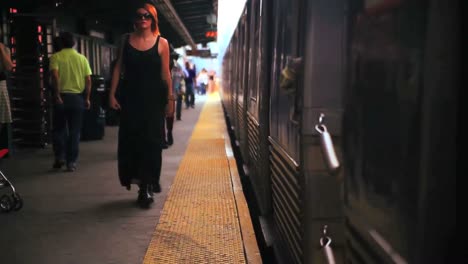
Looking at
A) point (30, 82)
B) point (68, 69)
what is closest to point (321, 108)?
point (68, 69)

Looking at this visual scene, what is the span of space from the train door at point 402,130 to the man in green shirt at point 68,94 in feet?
17.7

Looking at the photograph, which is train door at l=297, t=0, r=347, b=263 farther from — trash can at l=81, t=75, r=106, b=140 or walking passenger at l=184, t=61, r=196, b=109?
walking passenger at l=184, t=61, r=196, b=109

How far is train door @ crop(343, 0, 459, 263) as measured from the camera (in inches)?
38.4

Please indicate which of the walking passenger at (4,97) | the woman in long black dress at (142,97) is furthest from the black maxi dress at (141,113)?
the walking passenger at (4,97)

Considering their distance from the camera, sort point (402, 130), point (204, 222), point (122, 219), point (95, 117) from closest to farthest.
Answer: point (402, 130)
point (204, 222)
point (122, 219)
point (95, 117)

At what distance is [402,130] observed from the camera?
1129mm

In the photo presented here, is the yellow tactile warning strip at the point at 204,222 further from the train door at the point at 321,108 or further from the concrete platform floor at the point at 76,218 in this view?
the train door at the point at 321,108

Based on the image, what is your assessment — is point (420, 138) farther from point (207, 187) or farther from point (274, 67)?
point (207, 187)

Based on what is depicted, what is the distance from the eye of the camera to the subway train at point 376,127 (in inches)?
38.4

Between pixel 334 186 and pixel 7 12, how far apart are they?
7577 millimetres

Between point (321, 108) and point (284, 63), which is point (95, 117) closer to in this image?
point (284, 63)

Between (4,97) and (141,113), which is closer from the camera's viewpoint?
(141,113)

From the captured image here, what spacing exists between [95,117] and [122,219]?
18.6 ft

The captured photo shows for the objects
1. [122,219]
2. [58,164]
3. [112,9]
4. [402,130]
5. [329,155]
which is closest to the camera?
[402,130]
